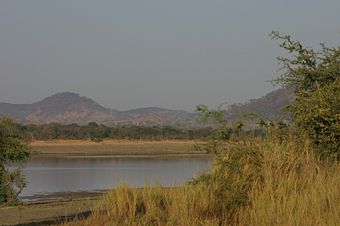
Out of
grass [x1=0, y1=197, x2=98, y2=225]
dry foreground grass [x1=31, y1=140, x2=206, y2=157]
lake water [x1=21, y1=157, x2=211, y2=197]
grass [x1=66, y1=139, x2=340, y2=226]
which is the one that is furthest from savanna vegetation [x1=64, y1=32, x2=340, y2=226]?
dry foreground grass [x1=31, y1=140, x2=206, y2=157]

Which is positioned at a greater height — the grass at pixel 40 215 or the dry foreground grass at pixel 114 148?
the dry foreground grass at pixel 114 148

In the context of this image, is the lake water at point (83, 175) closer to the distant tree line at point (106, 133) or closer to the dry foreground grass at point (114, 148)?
the dry foreground grass at point (114, 148)

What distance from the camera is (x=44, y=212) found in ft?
54.4

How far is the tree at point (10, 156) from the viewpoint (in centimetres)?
2217

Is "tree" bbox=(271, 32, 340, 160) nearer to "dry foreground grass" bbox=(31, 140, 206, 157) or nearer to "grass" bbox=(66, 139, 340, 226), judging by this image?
"grass" bbox=(66, 139, 340, 226)

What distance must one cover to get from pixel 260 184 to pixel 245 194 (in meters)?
0.32

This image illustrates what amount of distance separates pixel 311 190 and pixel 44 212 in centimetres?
887

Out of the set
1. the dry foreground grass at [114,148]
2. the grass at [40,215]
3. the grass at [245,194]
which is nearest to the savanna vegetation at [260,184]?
the grass at [245,194]

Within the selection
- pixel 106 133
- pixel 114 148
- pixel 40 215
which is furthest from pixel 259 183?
pixel 106 133

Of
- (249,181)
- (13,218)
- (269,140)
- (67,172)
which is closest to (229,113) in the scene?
(269,140)

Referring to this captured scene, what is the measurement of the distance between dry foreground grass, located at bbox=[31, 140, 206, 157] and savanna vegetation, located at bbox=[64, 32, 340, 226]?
51.7m

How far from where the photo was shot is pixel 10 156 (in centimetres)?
2261

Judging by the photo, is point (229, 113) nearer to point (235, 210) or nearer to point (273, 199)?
point (235, 210)

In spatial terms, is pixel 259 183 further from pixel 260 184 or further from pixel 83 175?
pixel 83 175
